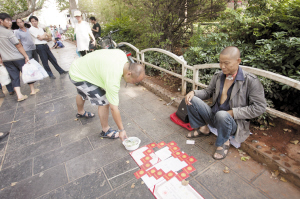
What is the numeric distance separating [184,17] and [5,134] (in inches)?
224

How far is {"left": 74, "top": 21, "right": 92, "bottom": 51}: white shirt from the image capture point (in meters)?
5.47

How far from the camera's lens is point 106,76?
1947 mm

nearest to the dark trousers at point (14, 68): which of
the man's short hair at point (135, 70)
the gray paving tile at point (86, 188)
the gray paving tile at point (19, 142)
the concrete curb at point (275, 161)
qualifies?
the gray paving tile at point (19, 142)

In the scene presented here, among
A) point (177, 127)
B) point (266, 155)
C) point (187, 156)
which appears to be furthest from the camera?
point (177, 127)

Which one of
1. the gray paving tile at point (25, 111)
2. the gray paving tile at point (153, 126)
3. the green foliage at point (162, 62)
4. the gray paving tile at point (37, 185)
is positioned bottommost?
the gray paving tile at point (37, 185)

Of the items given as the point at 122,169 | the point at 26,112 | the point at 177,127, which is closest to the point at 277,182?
the point at 177,127

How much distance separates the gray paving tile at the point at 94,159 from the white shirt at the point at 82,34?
4302mm

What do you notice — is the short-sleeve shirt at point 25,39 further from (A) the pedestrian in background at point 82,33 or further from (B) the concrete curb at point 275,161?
(B) the concrete curb at point 275,161

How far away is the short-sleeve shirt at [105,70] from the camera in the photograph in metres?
1.93

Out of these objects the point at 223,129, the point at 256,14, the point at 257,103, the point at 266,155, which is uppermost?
the point at 256,14

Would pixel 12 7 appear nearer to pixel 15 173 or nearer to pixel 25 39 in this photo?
pixel 25 39

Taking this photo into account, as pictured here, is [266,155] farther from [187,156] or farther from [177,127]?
[177,127]

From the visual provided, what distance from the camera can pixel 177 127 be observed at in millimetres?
3027

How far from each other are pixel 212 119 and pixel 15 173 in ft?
9.85
